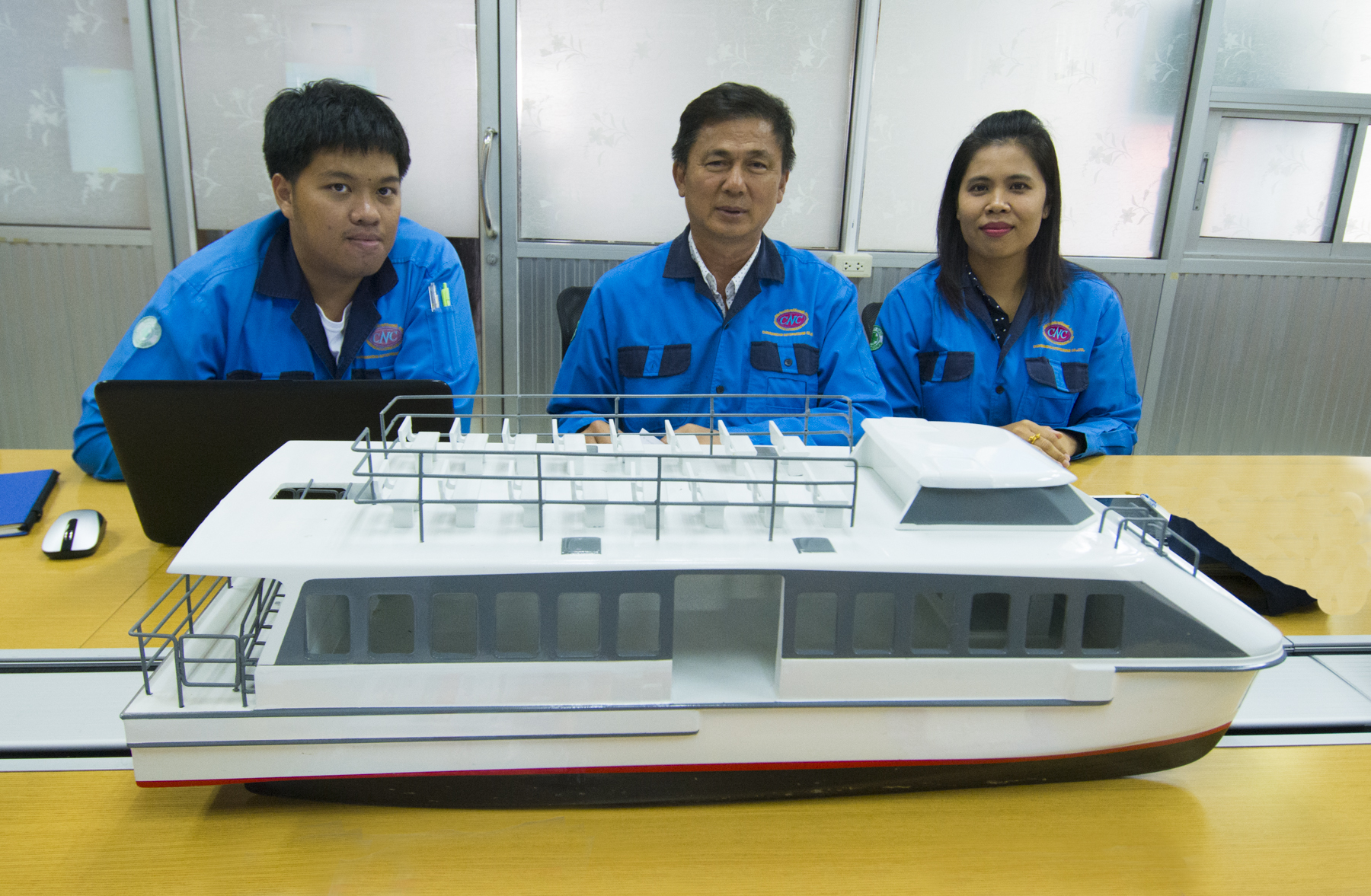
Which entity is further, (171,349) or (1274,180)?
(1274,180)

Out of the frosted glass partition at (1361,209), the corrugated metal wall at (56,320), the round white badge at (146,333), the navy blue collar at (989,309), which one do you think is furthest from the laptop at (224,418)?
the frosted glass partition at (1361,209)

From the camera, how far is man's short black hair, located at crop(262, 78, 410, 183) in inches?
61.7

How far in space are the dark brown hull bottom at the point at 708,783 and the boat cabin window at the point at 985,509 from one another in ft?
0.73

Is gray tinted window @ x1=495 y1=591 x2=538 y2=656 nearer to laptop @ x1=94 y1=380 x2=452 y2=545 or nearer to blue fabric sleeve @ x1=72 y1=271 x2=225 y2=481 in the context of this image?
laptop @ x1=94 y1=380 x2=452 y2=545

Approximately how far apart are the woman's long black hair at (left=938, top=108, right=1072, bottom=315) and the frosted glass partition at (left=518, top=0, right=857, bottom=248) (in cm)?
138

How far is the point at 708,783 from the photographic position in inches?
30.0

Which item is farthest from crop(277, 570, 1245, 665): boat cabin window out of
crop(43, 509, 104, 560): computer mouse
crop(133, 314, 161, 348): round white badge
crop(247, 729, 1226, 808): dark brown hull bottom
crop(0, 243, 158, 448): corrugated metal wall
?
crop(0, 243, 158, 448): corrugated metal wall

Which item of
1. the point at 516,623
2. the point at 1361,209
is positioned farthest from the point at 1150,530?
the point at 1361,209

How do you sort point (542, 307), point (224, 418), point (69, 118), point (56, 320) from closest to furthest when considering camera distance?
point (224, 418) < point (69, 118) < point (56, 320) < point (542, 307)

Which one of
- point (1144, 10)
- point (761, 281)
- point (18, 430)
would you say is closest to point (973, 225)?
point (761, 281)

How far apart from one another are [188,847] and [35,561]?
72 cm

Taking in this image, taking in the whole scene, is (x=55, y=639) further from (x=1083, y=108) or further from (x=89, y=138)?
(x=1083, y=108)

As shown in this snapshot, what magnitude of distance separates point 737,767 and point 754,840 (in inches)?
2.5

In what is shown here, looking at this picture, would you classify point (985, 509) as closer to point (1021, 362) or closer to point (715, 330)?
point (715, 330)
